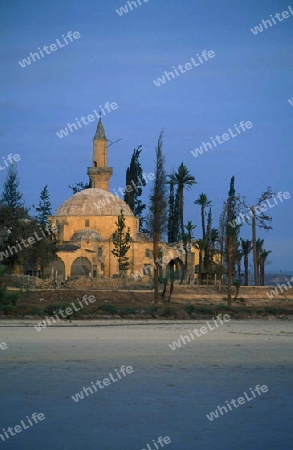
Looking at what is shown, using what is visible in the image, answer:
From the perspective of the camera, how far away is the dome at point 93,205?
190 feet

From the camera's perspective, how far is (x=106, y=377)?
10438mm

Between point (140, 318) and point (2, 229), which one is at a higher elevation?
point (2, 229)

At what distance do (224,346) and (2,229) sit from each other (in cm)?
2851

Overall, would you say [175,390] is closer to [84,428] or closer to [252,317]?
[84,428]

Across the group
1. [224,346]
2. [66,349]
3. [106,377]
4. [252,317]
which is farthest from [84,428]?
[252,317]

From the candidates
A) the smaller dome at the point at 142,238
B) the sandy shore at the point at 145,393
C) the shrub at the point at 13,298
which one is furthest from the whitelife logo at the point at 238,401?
the smaller dome at the point at 142,238

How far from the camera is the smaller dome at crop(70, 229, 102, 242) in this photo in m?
54.2

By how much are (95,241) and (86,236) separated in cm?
116

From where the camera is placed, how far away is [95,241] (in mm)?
53969

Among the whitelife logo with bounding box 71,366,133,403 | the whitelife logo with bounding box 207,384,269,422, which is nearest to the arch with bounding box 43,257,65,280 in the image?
the whitelife logo with bounding box 71,366,133,403

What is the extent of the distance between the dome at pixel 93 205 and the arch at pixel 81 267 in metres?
6.21

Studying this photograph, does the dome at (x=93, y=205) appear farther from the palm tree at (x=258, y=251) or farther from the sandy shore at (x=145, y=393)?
the sandy shore at (x=145, y=393)

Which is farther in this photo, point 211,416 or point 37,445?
point 211,416

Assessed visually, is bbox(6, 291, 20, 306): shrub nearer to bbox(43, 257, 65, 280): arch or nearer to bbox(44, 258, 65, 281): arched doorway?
bbox(43, 257, 65, 280): arch
